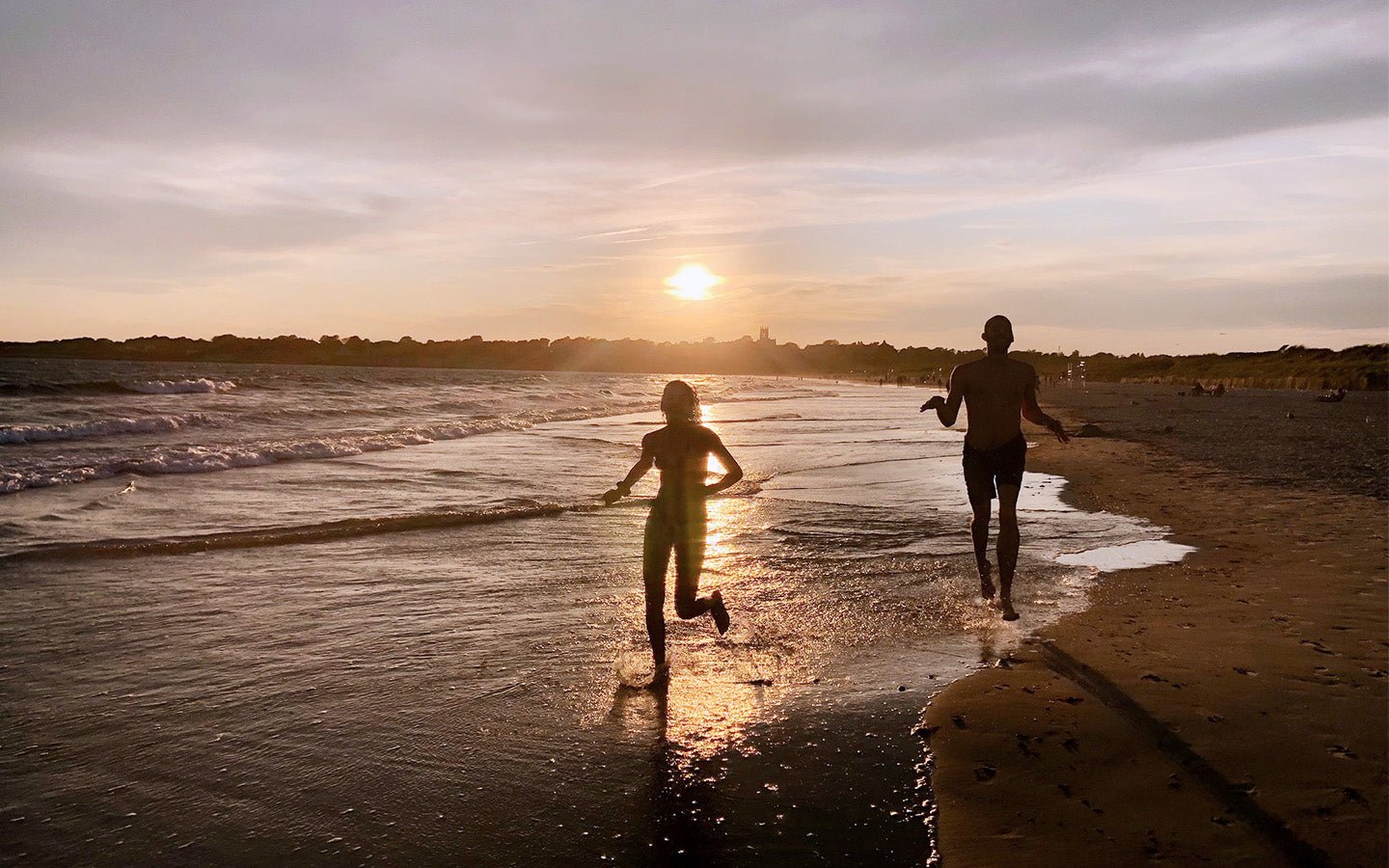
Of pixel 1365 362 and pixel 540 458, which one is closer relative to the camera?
pixel 540 458

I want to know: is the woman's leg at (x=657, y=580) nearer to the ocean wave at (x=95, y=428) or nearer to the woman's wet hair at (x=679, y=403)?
the woman's wet hair at (x=679, y=403)

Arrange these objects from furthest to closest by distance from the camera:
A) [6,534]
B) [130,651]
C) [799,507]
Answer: [799,507] < [6,534] < [130,651]

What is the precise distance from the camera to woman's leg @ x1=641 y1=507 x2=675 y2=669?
5137 millimetres

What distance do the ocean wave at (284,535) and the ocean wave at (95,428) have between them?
51.9 ft

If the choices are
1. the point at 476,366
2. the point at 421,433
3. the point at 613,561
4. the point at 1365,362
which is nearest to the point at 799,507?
the point at 613,561

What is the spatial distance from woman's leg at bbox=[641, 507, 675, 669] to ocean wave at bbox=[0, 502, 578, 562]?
528cm

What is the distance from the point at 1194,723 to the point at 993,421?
2.83 m

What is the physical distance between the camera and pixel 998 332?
6637mm

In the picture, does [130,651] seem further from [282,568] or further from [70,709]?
[282,568]

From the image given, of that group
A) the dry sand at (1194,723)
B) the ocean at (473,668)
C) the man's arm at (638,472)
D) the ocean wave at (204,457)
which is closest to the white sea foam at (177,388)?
the ocean wave at (204,457)

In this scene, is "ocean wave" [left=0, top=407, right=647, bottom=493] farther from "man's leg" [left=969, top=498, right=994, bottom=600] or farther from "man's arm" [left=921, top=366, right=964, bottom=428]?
"man's leg" [left=969, top=498, right=994, bottom=600]

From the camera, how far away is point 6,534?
29.9ft

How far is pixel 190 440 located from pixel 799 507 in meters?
15.2

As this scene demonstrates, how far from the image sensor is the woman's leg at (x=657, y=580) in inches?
202
